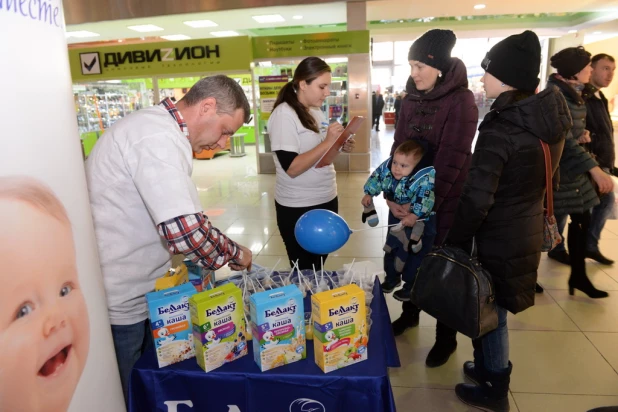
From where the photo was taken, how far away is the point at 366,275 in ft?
5.54

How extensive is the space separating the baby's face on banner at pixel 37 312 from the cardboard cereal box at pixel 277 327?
0.46 m

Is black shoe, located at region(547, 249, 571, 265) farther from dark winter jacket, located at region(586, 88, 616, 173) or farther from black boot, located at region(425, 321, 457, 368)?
black boot, located at region(425, 321, 457, 368)

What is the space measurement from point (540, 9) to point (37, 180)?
40.2 ft

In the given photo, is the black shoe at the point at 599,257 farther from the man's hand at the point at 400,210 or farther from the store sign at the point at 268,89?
the store sign at the point at 268,89

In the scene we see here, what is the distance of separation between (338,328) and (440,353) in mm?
1409

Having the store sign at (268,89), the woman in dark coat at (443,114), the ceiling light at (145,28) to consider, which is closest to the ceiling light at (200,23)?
the ceiling light at (145,28)

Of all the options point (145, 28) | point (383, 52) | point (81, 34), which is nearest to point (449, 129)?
point (145, 28)

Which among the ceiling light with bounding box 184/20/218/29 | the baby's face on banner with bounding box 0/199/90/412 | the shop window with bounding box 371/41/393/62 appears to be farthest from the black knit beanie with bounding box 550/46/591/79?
the shop window with bounding box 371/41/393/62

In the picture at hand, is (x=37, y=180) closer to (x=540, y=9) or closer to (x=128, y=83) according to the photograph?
(x=128, y=83)

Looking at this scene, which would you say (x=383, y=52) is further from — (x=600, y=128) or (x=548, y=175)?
(x=548, y=175)

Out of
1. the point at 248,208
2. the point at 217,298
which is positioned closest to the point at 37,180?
the point at 217,298

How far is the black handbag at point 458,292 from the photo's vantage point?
1.70 m

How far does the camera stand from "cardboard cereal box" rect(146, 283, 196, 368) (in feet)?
4.09

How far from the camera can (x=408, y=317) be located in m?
2.73
